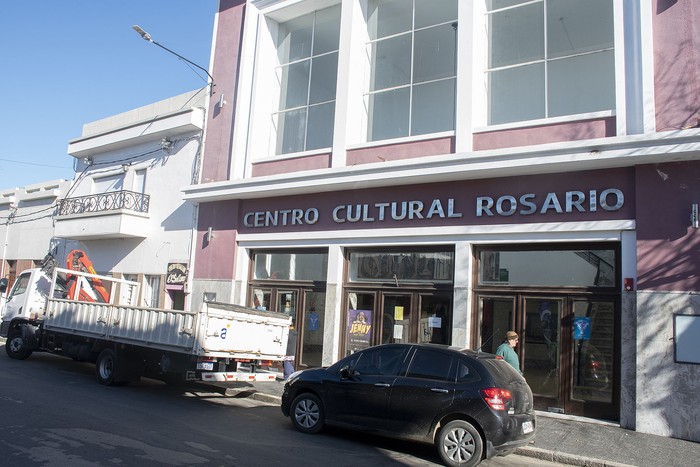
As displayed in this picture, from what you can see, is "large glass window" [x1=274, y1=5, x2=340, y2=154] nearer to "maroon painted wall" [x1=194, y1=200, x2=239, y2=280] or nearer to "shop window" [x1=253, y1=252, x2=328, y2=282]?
"maroon painted wall" [x1=194, y1=200, x2=239, y2=280]

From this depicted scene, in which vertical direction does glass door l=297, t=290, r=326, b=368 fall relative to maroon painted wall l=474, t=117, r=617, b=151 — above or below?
below

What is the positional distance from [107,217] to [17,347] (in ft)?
18.3

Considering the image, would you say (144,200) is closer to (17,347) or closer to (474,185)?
(17,347)

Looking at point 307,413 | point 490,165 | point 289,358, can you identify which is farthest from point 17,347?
point 490,165

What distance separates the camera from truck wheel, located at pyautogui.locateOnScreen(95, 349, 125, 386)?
11805mm

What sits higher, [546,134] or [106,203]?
[546,134]

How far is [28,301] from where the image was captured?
15.6 metres

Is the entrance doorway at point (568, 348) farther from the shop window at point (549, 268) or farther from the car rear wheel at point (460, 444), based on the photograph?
the car rear wheel at point (460, 444)

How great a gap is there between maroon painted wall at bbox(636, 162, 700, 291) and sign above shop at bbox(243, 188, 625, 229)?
1.78 ft

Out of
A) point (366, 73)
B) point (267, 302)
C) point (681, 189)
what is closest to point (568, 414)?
point (681, 189)

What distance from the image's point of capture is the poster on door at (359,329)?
13.8 metres

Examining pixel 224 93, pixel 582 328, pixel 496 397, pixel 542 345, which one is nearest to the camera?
pixel 496 397

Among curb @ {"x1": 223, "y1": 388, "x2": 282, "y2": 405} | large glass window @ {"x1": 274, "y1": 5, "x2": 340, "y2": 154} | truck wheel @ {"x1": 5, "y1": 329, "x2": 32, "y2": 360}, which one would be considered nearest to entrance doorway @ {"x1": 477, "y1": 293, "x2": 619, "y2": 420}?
curb @ {"x1": 223, "y1": 388, "x2": 282, "y2": 405}

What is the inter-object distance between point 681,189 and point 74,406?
11.2 metres
